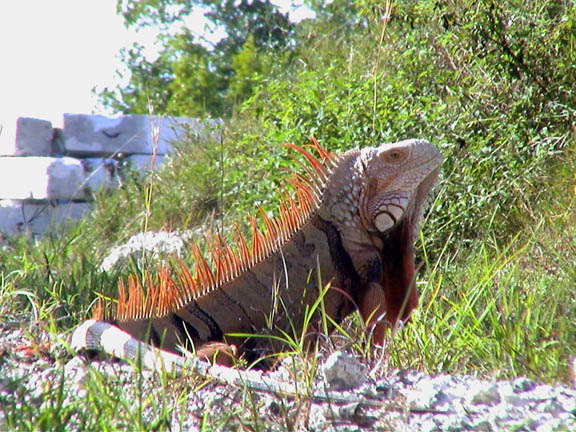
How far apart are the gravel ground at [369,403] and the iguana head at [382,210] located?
0.70m

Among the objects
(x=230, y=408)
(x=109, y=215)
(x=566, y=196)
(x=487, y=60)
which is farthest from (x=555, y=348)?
(x=109, y=215)

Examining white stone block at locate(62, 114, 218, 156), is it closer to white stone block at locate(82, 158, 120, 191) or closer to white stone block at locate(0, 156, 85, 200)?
white stone block at locate(82, 158, 120, 191)

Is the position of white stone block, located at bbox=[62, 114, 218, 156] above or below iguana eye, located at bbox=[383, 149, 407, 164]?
below

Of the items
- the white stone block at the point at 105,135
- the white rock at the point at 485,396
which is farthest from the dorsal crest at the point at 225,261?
the white stone block at the point at 105,135

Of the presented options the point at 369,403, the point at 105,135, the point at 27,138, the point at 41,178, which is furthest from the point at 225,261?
the point at 105,135

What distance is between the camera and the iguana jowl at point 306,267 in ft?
9.52

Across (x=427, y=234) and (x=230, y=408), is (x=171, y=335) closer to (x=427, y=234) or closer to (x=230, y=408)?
(x=230, y=408)

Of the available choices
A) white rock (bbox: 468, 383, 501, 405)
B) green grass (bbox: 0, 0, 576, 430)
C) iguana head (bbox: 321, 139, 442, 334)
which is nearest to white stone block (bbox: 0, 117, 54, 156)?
green grass (bbox: 0, 0, 576, 430)

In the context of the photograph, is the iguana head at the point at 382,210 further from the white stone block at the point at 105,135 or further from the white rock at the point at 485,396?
the white stone block at the point at 105,135

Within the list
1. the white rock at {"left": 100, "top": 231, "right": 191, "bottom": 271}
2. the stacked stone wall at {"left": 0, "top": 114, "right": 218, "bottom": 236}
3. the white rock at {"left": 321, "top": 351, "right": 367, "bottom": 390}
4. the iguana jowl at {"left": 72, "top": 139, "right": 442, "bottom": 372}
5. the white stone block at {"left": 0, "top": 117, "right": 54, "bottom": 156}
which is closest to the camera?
the white rock at {"left": 321, "top": 351, "right": 367, "bottom": 390}

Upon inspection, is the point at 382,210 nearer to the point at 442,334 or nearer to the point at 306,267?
the point at 306,267

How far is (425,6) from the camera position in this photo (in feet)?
17.0

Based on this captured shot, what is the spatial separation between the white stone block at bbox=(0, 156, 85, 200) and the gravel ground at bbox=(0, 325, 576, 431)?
812cm

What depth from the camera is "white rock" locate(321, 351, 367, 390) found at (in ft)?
7.04
